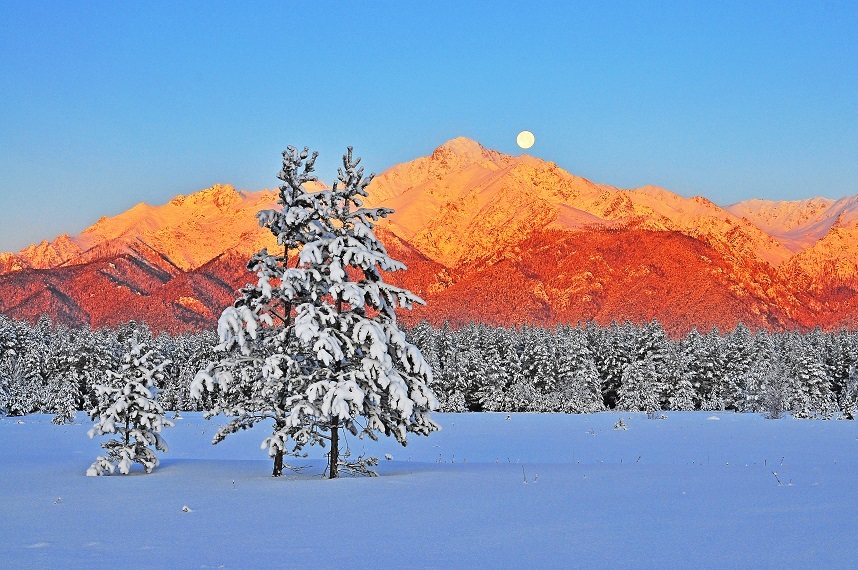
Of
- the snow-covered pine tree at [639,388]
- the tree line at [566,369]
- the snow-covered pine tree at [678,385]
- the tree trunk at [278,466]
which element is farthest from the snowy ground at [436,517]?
the snow-covered pine tree at [678,385]

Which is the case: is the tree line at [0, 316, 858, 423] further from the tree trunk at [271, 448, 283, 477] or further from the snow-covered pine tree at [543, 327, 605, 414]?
the tree trunk at [271, 448, 283, 477]

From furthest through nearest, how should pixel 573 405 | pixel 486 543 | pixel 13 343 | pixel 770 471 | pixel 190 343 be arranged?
pixel 190 343, pixel 13 343, pixel 573 405, pixel 770 471, pixel 486 543

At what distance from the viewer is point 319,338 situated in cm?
1850

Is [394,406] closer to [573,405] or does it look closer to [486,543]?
[486,543]

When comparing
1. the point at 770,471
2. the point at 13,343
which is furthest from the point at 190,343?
the point at 770,471

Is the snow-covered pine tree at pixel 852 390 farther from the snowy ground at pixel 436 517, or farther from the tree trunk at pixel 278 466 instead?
the tree trunk at pixel 278 466

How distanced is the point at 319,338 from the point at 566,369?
80736 mm

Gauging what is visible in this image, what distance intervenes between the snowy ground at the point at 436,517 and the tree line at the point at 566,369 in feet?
216

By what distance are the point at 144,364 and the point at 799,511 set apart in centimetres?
1659

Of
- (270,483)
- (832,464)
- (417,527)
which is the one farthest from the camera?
(832,464)

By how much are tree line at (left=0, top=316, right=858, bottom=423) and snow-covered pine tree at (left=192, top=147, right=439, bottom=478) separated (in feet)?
216

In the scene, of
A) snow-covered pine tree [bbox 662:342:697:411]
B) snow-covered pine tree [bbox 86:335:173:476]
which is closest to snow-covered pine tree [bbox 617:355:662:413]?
snow-covered pine tree [bbox 662:342:697:411]

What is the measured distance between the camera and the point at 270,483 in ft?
61.5

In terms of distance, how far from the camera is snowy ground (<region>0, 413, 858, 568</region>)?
1027cm
